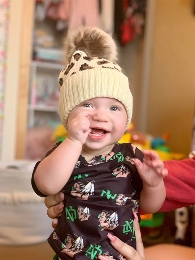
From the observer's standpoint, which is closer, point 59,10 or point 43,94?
point 59,10

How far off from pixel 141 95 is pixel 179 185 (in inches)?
72.8

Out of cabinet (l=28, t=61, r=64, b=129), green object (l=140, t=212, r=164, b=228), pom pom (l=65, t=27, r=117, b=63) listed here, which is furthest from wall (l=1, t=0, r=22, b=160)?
pom pom (l=65, t=27, r=117, b=63)

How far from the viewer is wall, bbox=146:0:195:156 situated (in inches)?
91.2

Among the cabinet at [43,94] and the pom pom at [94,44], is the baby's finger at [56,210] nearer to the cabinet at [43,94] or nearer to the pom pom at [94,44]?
the pom pom at [94,44]

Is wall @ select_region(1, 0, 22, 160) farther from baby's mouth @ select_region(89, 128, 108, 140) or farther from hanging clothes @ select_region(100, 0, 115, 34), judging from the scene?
baby's mouth @ select_region(89, 128, 108, 140)

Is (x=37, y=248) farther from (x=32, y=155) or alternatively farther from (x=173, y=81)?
(x=173, y=81)

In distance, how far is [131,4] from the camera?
2.78m

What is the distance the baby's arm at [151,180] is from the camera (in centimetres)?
76

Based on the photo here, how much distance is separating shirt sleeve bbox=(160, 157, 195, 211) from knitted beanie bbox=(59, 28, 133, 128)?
0.79 ft

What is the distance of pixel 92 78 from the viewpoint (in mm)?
825

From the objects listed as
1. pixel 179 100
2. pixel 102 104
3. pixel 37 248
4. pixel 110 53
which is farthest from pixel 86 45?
pixel 179 100

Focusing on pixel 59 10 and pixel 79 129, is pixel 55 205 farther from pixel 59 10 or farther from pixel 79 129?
pixel 59 10

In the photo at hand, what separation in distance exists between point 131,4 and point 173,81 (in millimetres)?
732

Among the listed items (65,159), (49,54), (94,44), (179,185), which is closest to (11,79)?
(49,54)
